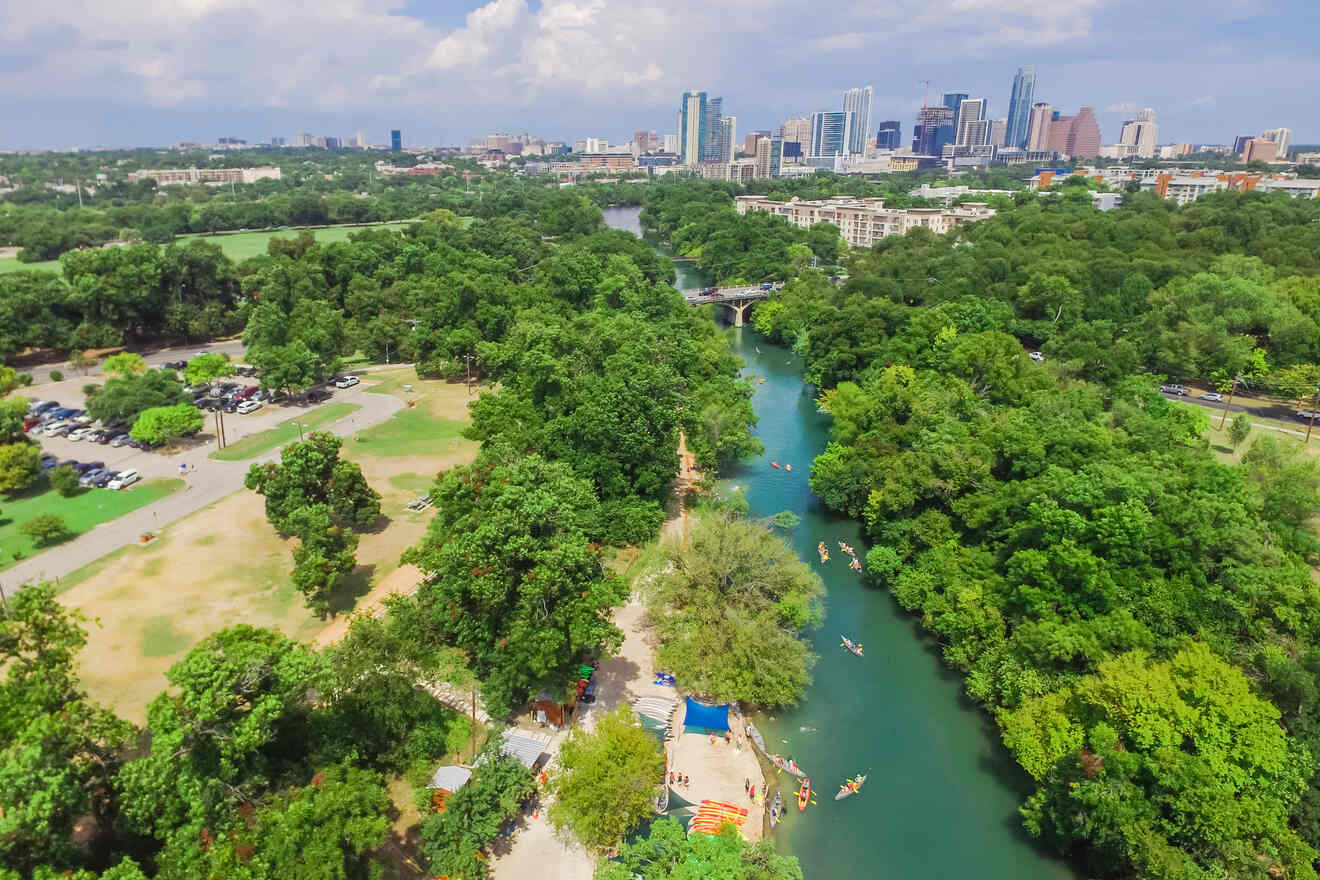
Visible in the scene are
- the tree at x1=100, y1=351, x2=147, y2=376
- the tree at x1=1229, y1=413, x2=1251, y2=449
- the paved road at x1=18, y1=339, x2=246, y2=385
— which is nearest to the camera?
Result: the tree at x1=1229, y1=413, x2=1251, y2=449

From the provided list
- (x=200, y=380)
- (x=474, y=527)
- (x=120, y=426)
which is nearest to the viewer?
(x=474, y=527)

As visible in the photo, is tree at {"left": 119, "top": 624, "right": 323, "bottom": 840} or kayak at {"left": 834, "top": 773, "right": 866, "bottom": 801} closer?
tree at {"left": 119, "top": 624, "right": 323, "bottom": 840}

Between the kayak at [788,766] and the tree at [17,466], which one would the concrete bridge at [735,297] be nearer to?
the tree at [17,466]

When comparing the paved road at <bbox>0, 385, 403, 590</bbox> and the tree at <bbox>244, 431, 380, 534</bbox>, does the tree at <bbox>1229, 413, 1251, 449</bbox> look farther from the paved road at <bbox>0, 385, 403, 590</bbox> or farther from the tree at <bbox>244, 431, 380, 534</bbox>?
the paved road at <bbox>0, 385, 403, 590</bbox>

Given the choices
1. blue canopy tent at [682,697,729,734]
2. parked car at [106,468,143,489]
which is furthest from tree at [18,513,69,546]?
blue canopy tent at [682,697,729,734]

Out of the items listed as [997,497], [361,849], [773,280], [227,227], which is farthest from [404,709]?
[227,227]

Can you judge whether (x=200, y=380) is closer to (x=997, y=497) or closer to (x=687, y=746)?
(x=687, y=746)

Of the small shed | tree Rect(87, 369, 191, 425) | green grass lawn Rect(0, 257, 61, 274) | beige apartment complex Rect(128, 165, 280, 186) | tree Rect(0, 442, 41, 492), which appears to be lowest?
the small shed
